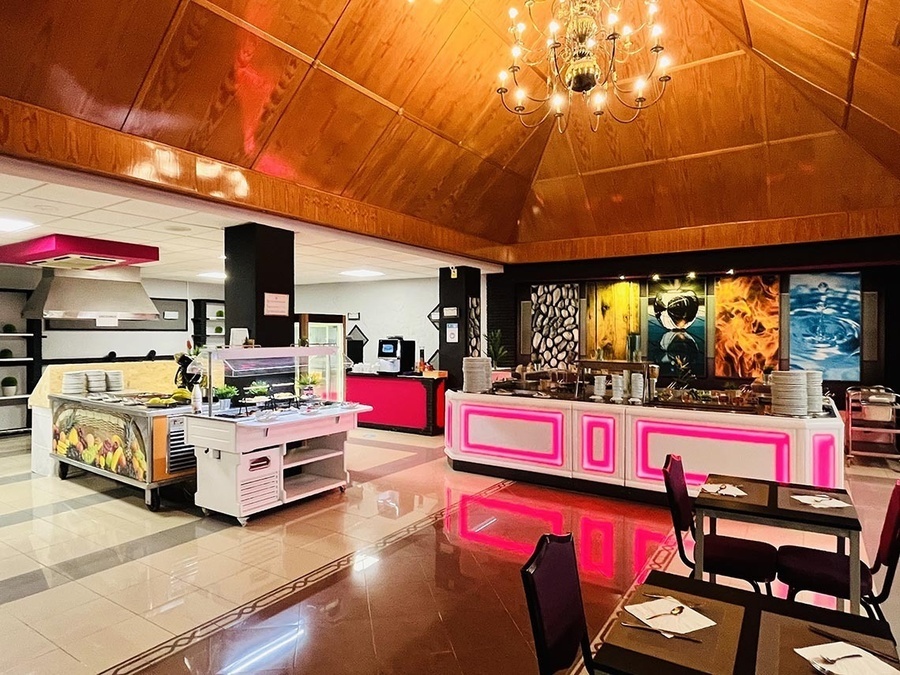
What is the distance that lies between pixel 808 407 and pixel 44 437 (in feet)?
26.0

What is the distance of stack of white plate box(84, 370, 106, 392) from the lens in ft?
20.3

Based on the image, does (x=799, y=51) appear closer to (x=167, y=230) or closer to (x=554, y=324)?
(x=554, y=324)

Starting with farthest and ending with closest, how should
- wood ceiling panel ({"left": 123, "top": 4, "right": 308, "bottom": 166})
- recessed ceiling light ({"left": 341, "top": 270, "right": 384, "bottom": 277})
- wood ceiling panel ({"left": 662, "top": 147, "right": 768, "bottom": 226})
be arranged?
1. recessed ceiling light ({"left": 341, "top": 270, "right": 384, "bottom": 277})
2. wood ceiling panel ({"left": 662, "top": 147, "right": 768, "bottom": 226})
3. wood ceiling panel ({"left": 123, "top": 4, "right": 308, "bottom": 166})

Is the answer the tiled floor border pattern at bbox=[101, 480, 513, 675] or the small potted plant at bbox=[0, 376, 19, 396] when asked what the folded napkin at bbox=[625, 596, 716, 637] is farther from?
the small potted plant at bbox=[0, 376, 19, 396]

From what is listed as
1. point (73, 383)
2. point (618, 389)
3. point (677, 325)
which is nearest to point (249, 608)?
point (618, 389)

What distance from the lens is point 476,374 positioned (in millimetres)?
6316

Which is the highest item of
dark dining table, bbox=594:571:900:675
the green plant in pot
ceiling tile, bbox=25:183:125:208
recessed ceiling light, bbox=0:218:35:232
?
recessed ceiling light, bbox=0:218:35:232

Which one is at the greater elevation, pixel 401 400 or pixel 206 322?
pixel 206 322

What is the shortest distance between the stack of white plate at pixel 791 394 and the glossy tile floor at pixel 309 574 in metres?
1.02

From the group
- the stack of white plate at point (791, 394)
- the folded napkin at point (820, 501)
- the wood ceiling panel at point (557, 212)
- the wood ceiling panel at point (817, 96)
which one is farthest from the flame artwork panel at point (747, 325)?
the folded napkin at point (820, 501)

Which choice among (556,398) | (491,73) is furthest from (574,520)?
(491,73)

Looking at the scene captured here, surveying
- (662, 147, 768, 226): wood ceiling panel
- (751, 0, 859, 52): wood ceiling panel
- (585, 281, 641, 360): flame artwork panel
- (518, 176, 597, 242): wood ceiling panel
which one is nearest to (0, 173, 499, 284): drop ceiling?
(518, 176, 597, 242): wood ceiling panel

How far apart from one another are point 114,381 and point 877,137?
8.42m

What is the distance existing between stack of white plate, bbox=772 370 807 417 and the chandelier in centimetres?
266
